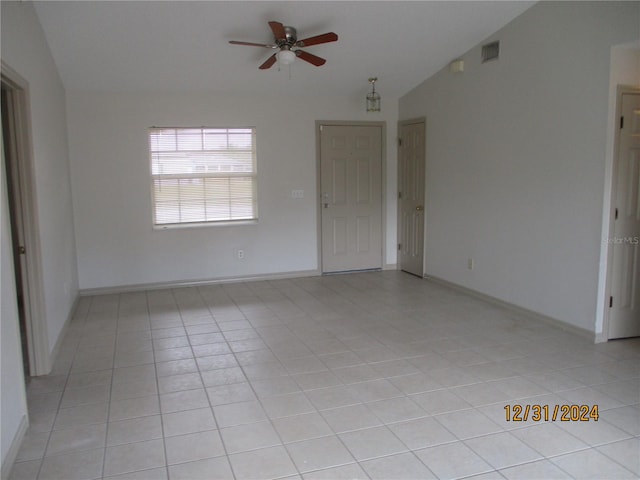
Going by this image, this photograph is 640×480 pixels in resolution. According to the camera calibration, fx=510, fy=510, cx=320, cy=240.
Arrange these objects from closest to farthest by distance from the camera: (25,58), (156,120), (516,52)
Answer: (25,58) < (516,52) < (156,120)

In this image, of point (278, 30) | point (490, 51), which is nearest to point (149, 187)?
point (278, 30)

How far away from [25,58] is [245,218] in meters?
3.32

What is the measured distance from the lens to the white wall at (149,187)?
579 cm

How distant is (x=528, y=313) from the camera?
15.7 feet

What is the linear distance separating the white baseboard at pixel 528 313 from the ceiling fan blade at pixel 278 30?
10.7 ft

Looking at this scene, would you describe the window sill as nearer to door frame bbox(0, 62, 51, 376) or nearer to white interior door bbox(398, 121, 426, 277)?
white interior door bbox(398, 121, 426, 277)

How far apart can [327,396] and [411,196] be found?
3.98 metres

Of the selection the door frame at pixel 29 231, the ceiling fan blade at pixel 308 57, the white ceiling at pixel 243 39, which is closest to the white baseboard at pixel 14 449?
the door frame at pixel 29 231

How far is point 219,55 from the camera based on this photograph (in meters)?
5.11

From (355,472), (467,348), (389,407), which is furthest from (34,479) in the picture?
(467,348)

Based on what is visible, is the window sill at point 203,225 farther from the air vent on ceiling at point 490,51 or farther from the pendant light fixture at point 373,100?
the air vent on ceiling at point 490,51

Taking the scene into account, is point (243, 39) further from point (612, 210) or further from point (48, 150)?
point (612, 210)

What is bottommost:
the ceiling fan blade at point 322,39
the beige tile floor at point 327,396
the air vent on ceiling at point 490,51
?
the beige tile floor at point 327,396

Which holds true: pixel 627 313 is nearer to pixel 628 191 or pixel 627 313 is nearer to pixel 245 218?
pixel 628 191
